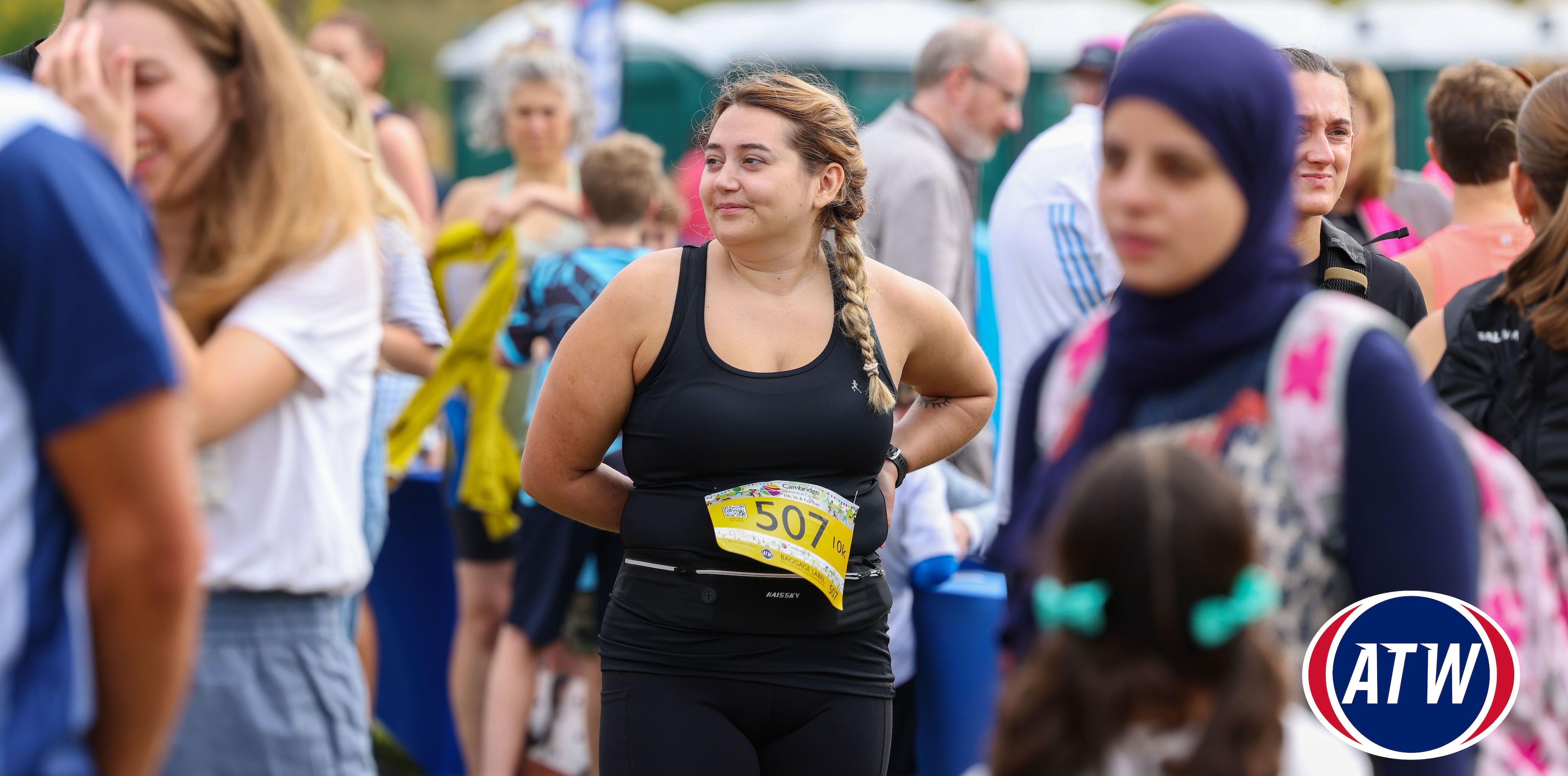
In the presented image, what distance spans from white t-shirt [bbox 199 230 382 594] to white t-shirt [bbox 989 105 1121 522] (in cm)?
232

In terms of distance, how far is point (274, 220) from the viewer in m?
2.25

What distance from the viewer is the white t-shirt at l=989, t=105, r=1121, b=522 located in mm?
4473

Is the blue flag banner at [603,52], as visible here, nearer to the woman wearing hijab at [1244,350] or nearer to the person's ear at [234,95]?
the person's ear at [234,95]

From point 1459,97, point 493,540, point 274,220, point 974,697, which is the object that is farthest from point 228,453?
point 1459,97

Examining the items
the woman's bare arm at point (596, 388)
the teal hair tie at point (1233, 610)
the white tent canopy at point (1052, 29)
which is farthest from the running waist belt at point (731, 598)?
the white tent canopy at point (1052, 29)

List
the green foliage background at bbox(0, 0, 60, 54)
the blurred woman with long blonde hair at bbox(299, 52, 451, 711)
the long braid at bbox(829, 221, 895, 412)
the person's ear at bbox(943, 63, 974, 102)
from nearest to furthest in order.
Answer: the long braid at bbox(829, 221, 895, 412) → the blurred woman with long blonde hair at bbox(299, 52, 451, 711) → the person's ear at bbox(943, 63, 974, 102) → the green foliage background at bbox(0, 0, 60, 54)

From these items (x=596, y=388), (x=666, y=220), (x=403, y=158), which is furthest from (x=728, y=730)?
(x=403, y=158)

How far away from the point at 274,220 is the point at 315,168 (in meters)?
0.12

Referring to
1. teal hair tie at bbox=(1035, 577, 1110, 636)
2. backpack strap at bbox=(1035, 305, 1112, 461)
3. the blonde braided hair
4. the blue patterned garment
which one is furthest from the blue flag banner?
teal hair tie at bbox=(1035, 577, 1110, 636)

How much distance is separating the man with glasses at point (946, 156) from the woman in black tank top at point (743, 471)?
2.22m

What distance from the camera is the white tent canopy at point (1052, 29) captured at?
52.3 feet

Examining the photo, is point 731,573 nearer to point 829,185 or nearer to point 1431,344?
point 829,185

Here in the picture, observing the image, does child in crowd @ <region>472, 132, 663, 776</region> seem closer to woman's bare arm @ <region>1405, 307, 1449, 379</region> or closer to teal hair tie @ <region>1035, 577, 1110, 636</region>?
woman's bare arm @ <region>1405, 307, 1449, 379</region>

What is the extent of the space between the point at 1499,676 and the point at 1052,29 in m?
15.7
